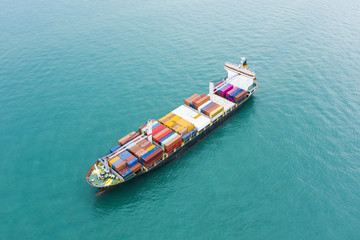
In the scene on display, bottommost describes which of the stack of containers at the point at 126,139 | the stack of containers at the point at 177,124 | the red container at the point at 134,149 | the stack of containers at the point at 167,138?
the red container at the point at 134,149

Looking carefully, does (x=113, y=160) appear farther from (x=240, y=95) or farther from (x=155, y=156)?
(x=240, y=95)

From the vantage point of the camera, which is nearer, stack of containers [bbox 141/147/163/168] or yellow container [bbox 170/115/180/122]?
stack of containers [bbox 141/147/163/168]

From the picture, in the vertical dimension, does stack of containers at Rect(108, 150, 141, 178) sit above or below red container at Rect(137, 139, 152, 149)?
below

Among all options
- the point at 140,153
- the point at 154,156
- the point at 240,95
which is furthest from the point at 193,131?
the point at 240,95

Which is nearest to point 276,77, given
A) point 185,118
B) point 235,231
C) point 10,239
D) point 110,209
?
point 185,118

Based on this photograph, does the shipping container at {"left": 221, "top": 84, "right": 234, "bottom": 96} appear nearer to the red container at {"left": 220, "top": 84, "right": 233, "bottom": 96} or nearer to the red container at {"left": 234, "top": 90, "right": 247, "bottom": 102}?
the red container at {"left": 220, "top": 84, "right": 233, "bottom": 96}

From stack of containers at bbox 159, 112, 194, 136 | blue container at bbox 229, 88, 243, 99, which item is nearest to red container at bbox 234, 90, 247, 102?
blue container at bbox 229, 88, 243, 99

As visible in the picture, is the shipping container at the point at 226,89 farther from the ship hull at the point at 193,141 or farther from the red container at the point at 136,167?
the red container at the point at 136,167

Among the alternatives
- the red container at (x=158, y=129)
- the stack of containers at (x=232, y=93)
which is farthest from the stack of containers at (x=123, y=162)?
the stack of containers at (x=232, y=93)
